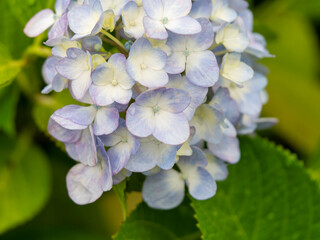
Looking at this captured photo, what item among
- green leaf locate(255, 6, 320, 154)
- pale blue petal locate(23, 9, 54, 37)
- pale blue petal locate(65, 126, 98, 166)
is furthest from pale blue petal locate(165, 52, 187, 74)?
green leaf locate(255, 6, 320, 154)

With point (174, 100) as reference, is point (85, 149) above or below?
below

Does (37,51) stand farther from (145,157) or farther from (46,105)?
(145,157)

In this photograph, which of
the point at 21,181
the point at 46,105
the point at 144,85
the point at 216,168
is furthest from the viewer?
the point at 21,181

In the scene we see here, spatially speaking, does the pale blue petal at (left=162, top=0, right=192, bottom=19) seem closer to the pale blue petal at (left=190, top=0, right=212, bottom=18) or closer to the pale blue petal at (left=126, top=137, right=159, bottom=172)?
the pale blue petal at (left=190, top=0, right=212, bottom=18)

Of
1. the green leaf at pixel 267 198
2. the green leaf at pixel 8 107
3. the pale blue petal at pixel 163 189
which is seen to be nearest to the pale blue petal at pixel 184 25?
the pale blue petal at pixel 163 189

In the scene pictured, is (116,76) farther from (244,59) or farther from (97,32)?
(244,59)

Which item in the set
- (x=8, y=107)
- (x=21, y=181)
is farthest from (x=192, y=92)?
(x=21, y=181)

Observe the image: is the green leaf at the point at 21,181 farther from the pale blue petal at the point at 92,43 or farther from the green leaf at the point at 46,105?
the pale blue petal at the point at 92,43
